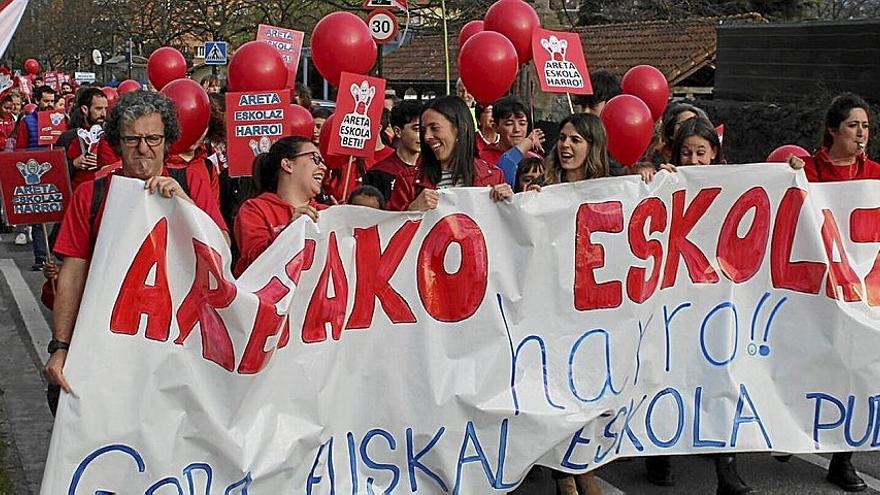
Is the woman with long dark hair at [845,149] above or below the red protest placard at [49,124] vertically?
below

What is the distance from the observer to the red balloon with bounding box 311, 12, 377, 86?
670 cm

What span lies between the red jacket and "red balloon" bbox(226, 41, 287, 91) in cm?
141

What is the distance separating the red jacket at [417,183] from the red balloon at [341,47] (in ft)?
5.55

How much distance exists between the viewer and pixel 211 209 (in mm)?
4219

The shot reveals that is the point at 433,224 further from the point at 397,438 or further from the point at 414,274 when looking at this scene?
the point at 397,438

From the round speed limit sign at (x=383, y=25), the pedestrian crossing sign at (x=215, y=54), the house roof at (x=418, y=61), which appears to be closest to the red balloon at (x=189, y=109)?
the round speed limit sign at (x=383, y=25)

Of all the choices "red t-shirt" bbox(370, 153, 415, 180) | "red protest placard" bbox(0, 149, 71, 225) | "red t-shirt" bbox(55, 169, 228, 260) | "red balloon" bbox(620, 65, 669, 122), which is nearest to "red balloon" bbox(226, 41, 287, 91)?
"red t-shirt" bbox(370, 153, 415, 180)

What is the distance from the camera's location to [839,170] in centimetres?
548

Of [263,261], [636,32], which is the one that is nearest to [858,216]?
[263,261]

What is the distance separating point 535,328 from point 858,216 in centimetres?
161

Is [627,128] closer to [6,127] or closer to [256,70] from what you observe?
[256,70]

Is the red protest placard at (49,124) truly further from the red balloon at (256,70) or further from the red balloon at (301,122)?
the red balloon at (256,70)

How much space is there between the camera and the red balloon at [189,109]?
5492 mm

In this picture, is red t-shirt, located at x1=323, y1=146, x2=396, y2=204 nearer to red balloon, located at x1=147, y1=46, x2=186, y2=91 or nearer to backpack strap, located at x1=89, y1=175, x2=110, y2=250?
backpack strap, located at x1=89, y1=175, x2=110, y2=250
